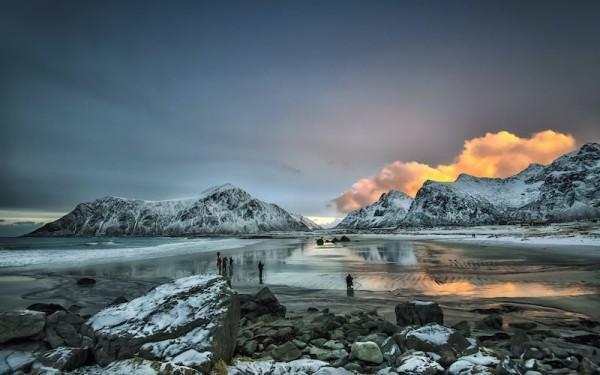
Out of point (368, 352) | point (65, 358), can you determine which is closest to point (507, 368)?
point (368, 352)

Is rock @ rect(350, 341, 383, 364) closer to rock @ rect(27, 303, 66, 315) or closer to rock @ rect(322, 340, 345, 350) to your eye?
rock @ rect(322, 340, 345, 350)

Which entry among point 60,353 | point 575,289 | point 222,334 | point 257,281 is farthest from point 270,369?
point 575,289

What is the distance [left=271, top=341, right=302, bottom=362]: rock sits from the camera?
8172mm

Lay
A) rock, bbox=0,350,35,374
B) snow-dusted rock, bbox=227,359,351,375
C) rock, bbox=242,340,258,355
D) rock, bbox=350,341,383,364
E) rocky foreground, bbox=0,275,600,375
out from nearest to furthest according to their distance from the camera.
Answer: rock, bbox=0,350,35,374, rocky foreground, bbox=0,275,600,375, snow-dusted rock, bbox=227,359,351,375, rock, bbox=350,341,383,364, rock, bbox=242,340,258,355

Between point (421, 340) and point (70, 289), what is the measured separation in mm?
23582

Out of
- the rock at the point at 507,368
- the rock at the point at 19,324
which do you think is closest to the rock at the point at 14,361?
the rock at the point at 19,324

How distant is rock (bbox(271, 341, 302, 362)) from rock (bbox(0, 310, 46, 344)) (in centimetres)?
534

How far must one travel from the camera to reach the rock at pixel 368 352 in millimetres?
7918

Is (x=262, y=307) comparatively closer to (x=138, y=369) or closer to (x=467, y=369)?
(x=138, y=369)

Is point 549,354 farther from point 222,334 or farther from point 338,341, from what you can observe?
point 222,334

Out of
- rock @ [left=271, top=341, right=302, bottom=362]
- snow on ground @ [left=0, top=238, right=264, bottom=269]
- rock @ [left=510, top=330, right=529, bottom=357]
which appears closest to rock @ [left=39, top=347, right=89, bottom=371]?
rock @ [left=271, top=341, right=302, bottom=362]

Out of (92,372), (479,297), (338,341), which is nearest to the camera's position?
(92,372)

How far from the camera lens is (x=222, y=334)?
7.26 metres

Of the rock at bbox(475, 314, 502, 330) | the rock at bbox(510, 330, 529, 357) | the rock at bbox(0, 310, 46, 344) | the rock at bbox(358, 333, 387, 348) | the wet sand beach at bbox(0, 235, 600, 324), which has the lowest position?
the wet sand beach at bbox(0, 235, 600, 324)
